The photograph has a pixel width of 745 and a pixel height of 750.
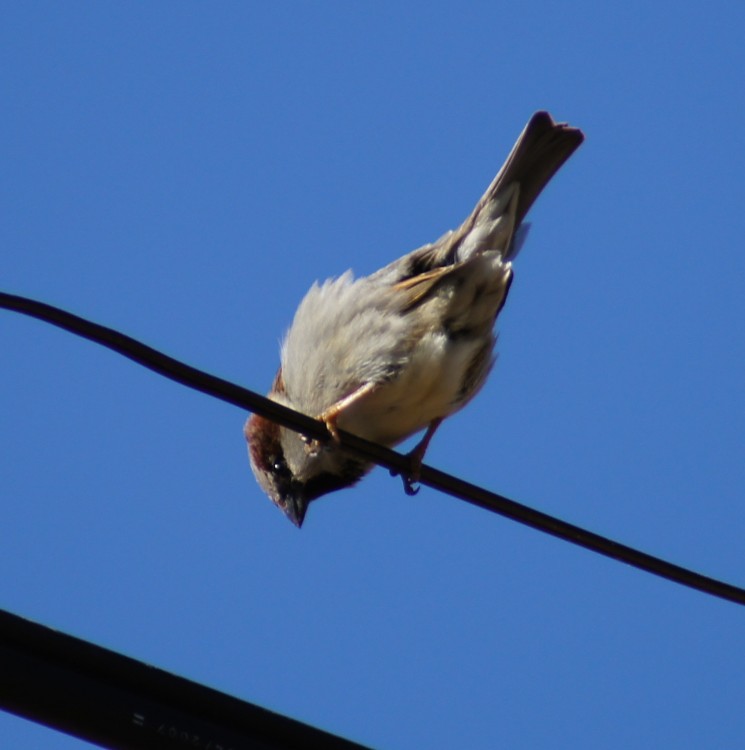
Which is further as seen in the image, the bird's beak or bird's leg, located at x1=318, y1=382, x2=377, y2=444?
the bird's beak

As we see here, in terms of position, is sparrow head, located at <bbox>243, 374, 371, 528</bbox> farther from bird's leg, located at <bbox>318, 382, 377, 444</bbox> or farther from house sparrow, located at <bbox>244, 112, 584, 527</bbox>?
bird's leg, located at <bbox>318, 382, 377, 444</bbox>

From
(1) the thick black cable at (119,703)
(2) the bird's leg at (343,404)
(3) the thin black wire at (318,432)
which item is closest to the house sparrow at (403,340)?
(2) the bird's leg at (343,404)

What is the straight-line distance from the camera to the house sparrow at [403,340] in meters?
4.79

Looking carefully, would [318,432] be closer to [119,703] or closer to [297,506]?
[119,703]

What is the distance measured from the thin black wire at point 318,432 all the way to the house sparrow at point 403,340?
4.79 feet

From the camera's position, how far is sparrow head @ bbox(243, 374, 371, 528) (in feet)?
16.5

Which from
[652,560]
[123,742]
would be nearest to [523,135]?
[652,560]

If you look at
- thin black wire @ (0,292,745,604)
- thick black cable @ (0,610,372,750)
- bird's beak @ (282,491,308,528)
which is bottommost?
thick black cable @ (0,610,372,750)

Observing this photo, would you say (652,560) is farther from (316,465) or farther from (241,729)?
(316,465)

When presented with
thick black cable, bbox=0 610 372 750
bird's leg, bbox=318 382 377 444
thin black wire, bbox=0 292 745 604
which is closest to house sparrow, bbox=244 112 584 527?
bird's leg, bbox=318 382 377 444

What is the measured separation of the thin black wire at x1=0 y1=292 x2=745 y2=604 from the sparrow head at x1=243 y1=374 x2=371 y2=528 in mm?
1667

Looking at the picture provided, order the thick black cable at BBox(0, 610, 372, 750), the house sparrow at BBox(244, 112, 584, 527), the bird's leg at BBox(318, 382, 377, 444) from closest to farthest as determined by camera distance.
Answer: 1. the thick black cable at BBox(0, 610, 372, 750)
2. the bird's leg at BBox(318, 382, 377, 444)
3. the house sparrow at BBox(244, 112, 584, 527)

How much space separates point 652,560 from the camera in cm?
294

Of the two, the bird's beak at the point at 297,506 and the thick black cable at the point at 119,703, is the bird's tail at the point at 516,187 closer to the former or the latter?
the bird's beak at the point at 297,506
